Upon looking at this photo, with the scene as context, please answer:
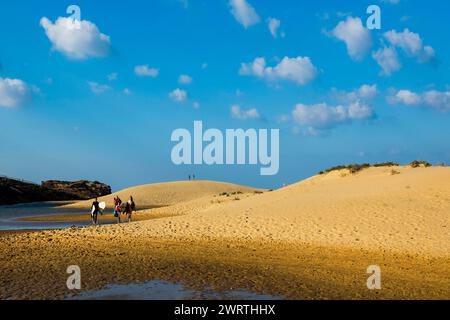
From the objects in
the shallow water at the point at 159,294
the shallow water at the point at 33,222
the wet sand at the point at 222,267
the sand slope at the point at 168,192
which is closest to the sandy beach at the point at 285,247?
the wet sand at the point at 222,267

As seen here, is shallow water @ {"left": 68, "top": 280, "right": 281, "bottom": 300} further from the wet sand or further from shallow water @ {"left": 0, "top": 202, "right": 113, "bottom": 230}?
shallow water @ {"left": 0, "top": 202, "right": 113, "bottom": 230}

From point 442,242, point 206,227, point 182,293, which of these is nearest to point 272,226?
point 206,227

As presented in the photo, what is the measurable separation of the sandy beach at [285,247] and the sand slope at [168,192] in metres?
35.6

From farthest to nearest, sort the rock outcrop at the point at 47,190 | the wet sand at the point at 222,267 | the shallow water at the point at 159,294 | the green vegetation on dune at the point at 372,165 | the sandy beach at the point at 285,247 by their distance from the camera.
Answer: the rock outcrop at the point at 47,190, the green vegetation on dune at the point at 372,165, the sandy beach at the point at 285,247, the wet sand at the point at 222,267, the shallow water at the point at 159,294

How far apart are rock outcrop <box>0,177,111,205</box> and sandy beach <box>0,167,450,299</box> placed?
205ft

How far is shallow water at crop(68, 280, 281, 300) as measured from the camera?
10586mm

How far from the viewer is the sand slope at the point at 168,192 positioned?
6812cm

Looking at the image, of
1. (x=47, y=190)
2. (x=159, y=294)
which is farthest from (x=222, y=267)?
(x=47, y=190)

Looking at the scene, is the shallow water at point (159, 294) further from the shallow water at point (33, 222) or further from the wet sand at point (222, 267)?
the shallow water at point (33, 222)

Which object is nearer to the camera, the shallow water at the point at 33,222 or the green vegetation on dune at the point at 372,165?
the shallow water at the point at 33,222

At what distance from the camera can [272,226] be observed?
2516cm

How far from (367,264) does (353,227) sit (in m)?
7.35

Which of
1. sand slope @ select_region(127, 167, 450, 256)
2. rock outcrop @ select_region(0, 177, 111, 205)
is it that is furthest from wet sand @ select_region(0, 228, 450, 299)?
rock outcrop @ select_region(0, 177, 111, 205)

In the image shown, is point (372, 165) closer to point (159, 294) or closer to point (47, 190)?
point (159, 294)
